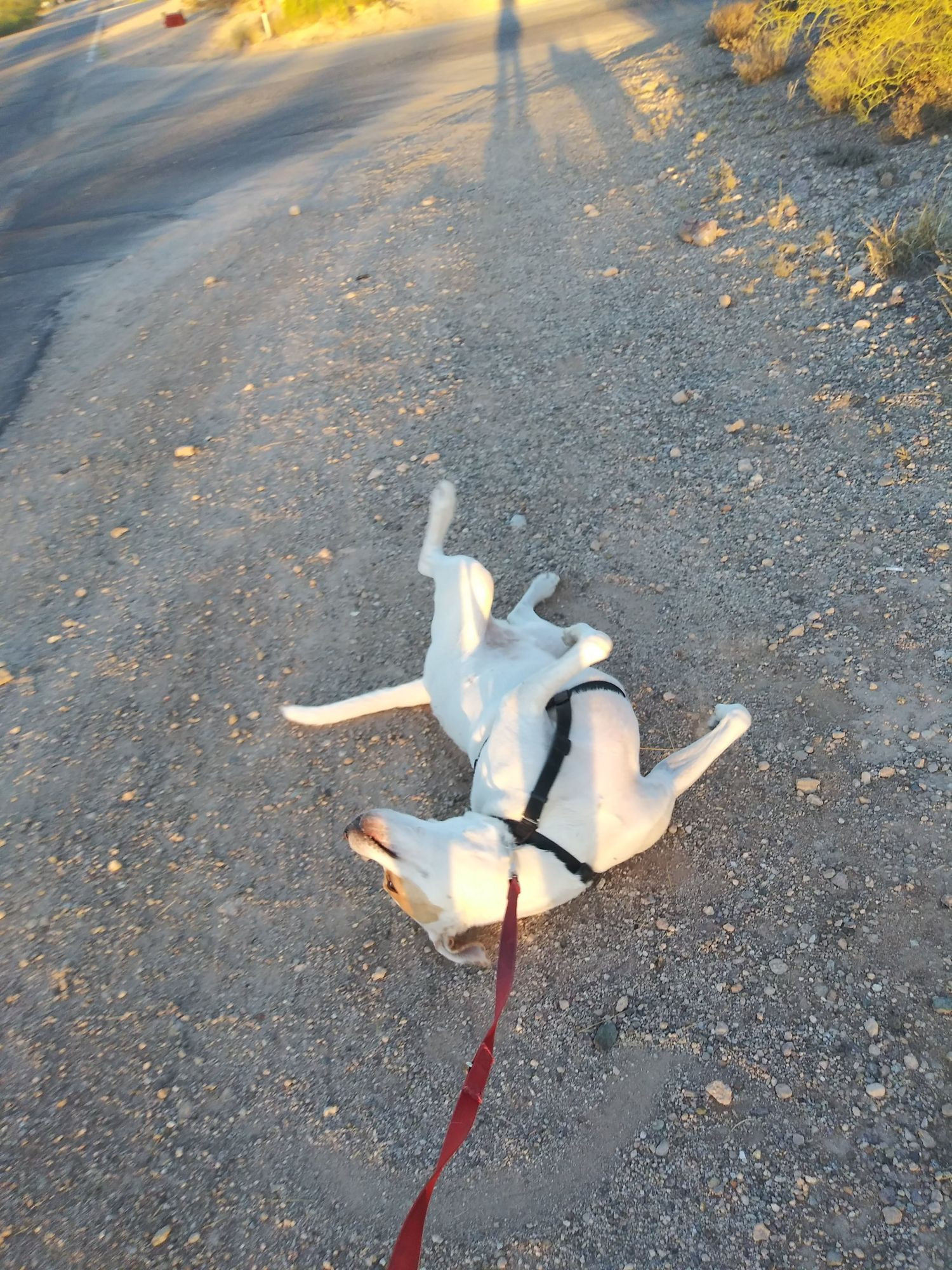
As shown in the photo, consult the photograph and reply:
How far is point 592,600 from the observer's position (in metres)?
3.95

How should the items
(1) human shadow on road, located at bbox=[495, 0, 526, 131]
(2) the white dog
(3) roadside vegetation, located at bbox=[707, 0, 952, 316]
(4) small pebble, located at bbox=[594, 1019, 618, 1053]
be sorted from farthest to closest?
(1) human shadow on road, located at bbox=[495, 0, 526, 131] < (3) roadside vegetation, located at bbox=[707, 0, 952, 316] < (4) small pebble, located at bbox=[594, 1019, 618, 1053] < (2) the white dog

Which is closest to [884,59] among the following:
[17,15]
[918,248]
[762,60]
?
[762,60]

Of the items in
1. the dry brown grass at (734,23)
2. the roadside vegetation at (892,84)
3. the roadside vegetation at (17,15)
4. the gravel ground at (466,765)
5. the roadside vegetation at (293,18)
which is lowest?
the gravel ground at (466,765)

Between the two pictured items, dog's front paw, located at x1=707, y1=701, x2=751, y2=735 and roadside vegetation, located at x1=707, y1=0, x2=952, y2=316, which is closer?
dog's front paw, located at x1=707, y1=701, x2=751, y2=735

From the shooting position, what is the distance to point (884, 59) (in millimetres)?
6176

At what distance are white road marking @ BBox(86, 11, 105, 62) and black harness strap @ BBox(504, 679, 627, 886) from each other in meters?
20.0

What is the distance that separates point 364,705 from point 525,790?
1.11 m

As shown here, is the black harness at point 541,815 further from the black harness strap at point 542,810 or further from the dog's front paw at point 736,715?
the dog's front paw at point 736,715

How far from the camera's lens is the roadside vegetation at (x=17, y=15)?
23.0 m

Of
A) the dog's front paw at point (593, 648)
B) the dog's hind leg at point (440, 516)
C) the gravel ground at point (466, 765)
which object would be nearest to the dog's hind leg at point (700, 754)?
the gravel ground at point (466, 765)

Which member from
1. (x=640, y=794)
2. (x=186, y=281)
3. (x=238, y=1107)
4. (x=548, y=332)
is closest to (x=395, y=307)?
(x=548, y=332)

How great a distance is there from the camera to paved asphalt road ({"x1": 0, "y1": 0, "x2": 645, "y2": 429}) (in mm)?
8055

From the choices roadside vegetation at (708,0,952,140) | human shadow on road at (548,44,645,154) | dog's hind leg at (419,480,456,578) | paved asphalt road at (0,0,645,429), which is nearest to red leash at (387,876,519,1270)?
dog's hind leg at (419,480,456,578)

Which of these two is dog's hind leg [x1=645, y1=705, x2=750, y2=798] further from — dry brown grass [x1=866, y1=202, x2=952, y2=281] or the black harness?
dry brown grass [x1=866, y1=202, x2=952, y2=281]
